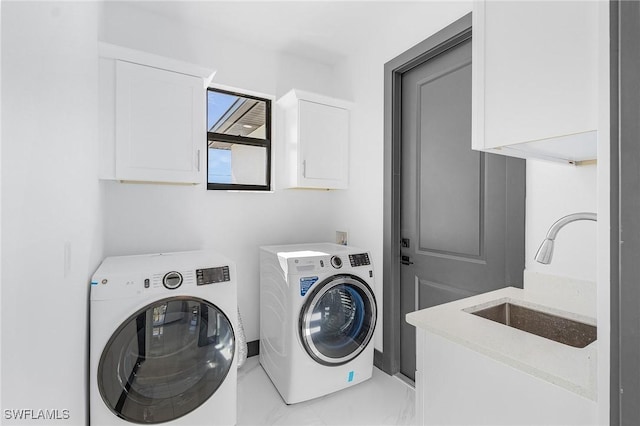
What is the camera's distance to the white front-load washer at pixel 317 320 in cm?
203

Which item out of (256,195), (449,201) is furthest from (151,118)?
Result: (449,201)

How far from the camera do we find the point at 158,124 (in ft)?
6.44

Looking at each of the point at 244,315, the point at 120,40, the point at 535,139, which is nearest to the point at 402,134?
the point at 535,139

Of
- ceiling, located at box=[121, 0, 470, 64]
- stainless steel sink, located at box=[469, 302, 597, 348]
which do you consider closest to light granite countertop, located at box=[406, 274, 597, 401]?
stainless steel sink, located at box=[469, 302, 597, 348]

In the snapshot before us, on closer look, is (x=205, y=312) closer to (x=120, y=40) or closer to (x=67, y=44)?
(x=67, y=44)

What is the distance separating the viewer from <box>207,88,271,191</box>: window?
8.46 feet

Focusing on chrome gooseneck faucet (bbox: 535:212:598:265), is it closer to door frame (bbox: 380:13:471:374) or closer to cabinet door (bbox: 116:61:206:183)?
door frame (bbox: 380:13:471:374)

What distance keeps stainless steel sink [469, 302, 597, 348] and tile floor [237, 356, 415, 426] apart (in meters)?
0.92

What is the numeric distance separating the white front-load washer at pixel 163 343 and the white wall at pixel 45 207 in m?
0.09

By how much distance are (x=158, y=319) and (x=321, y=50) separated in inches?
95.8

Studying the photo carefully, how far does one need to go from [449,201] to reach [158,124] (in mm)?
1913

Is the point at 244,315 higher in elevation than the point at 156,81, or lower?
lower

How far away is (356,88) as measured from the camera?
9.07ft

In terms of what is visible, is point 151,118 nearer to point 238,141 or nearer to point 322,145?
point 238,141
